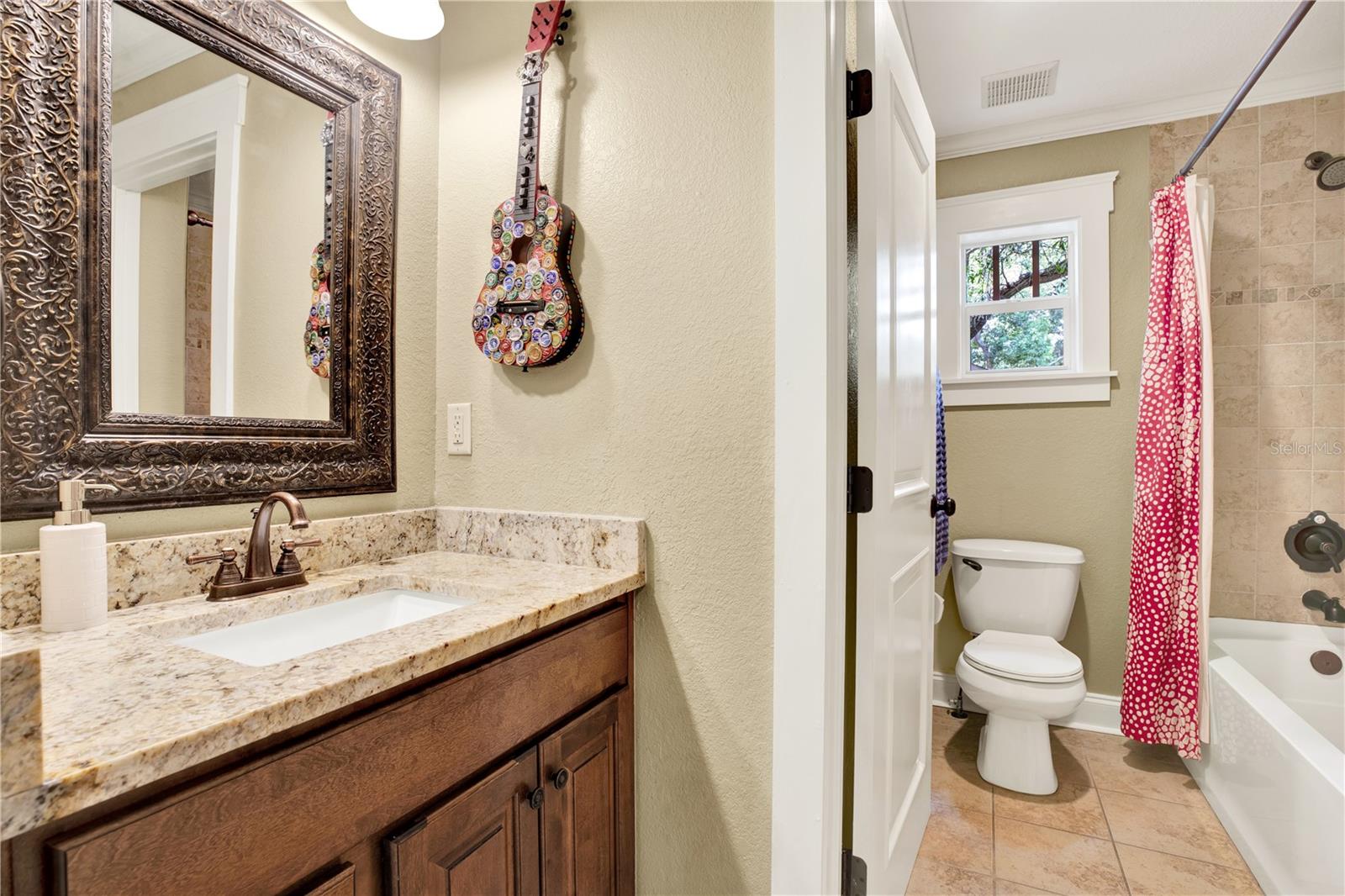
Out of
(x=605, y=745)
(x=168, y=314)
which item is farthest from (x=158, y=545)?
(x=605, y=745)

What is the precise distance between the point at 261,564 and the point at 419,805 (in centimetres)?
55

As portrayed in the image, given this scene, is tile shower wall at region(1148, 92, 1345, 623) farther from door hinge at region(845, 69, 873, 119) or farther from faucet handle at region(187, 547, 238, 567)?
faucet handle at region(187, 547, 238, 567)

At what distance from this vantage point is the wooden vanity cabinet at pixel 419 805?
0.54 m

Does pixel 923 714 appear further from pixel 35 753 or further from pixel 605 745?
pixel 35 753

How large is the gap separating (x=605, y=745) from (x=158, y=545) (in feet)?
2.72

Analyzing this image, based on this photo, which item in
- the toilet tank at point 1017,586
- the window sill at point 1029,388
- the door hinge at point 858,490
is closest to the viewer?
Answer: the door hinge at point 858,490

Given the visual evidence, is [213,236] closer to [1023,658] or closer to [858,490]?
[858,490]

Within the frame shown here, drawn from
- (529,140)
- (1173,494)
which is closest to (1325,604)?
(1173,494)

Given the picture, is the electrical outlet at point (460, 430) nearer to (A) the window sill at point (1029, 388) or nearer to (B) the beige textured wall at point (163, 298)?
(B) the beige textured wall at point (163, 298)

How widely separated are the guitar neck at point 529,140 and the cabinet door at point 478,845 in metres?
1.07

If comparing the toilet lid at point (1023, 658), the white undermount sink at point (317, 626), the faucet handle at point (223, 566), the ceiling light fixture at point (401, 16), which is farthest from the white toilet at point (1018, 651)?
the ceiling light fixture at point (401, 16)

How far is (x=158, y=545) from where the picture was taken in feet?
3.33

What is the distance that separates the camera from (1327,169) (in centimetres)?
208

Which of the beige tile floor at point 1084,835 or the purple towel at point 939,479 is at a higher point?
the purple towel at point 939,479
